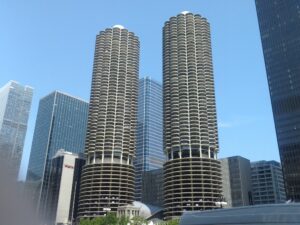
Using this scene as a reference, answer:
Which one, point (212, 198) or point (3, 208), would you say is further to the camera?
point (212, 198)

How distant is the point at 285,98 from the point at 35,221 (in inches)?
6238

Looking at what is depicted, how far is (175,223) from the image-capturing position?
125m

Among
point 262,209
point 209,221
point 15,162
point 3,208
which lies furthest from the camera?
point 209,221

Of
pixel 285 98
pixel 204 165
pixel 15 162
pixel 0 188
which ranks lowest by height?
pixel 0 188

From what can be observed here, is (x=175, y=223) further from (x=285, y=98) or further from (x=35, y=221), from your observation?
(x=285, y=98)

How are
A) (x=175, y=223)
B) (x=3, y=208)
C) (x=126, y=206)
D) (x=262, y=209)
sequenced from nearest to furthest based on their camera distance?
(x=3, y=208), (x=262, y=209), (x=175, y=223), (x=126, y=206)

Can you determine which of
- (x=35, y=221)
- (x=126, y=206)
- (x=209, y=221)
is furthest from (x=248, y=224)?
(x=126, y=206)

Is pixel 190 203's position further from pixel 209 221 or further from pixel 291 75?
pixel 209 221

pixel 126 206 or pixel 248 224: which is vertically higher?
pixel 126 206

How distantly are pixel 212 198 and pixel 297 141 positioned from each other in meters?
47.5

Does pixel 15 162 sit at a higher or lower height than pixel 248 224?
higher

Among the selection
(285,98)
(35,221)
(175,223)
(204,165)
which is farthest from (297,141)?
(35,221)

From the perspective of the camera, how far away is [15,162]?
5556 cm

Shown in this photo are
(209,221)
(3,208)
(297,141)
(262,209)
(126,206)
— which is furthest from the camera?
(126,206)
